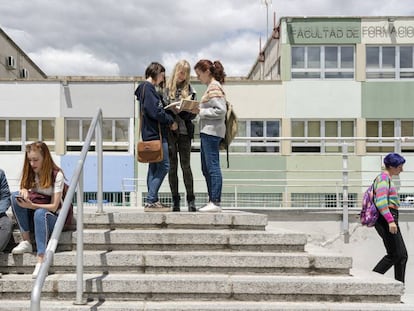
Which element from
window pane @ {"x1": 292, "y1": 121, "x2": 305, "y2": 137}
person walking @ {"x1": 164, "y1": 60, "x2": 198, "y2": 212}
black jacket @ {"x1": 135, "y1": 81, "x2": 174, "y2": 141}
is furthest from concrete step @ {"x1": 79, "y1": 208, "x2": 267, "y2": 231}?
window pane @ {"x1": 292, "y1": 121, "x2": 305, "y2": 137}

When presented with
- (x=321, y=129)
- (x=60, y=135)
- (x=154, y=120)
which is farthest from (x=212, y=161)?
(x=60, y=135)

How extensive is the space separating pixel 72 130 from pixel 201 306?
65.2 feet

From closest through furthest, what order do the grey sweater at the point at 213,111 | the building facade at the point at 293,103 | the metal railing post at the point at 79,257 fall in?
the metal railing post at the point at 79,257 → the grey sweater at the point at 213,111 → the building facade at the point at 293,103

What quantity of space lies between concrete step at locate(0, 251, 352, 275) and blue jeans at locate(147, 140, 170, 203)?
1087 millimetres

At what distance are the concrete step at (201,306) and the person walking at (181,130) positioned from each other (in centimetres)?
187

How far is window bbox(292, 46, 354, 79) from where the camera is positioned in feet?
75.3

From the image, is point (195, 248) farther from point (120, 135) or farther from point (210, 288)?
point (120, 135)

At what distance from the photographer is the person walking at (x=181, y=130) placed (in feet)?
20.8

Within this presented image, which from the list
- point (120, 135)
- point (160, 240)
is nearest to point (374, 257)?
point (160, 240)

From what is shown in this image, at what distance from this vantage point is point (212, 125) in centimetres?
621

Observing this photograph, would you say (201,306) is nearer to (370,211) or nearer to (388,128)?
(370,211)

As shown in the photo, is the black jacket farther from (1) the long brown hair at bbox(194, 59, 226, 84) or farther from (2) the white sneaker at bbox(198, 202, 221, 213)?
(2) the white sneaker at bbox(198, 202, 221, 213)

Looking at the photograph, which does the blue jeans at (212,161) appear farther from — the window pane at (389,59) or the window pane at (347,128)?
the window pane at (389,59)

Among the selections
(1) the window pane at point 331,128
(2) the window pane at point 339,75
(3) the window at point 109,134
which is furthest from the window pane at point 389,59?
(3) the window at point 109,134
